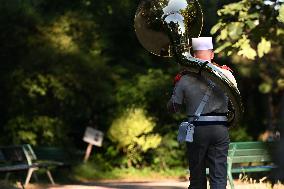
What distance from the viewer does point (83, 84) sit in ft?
55.6

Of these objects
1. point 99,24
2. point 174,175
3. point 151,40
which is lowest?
point 174,175

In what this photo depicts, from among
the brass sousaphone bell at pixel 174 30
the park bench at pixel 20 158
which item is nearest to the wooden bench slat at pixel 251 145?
the park bench at pixel 20 158

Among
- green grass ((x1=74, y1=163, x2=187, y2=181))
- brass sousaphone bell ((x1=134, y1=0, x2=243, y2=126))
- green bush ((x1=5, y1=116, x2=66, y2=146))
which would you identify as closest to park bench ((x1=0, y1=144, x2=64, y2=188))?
green bush ((x1=5, y1=116, x2=66, y2=146))

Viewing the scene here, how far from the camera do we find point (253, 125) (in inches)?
920

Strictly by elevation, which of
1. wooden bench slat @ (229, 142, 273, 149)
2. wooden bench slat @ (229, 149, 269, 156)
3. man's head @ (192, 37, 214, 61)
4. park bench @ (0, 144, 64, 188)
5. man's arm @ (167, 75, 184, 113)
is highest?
man's head @ (192, 37, 214, 61)

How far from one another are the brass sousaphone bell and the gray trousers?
0.20 meters

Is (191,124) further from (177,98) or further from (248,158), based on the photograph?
(248,158)

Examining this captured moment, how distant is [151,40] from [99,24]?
497 inches

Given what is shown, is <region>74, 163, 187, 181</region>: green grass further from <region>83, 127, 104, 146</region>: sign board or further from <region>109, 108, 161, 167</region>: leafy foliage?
<region>83, 127, 104, 146</region>: sign board

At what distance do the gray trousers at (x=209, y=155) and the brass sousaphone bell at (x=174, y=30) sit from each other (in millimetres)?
197

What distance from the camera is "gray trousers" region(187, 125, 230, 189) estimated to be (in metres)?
6.52

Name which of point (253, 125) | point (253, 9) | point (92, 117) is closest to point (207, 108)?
point (253, 9)

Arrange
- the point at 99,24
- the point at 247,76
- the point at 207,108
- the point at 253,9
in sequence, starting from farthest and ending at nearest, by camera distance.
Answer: the point at 247,76
the point at 99,24
the point at 253,9
the point at 207,108

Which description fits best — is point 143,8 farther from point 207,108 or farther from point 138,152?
point 138,152
